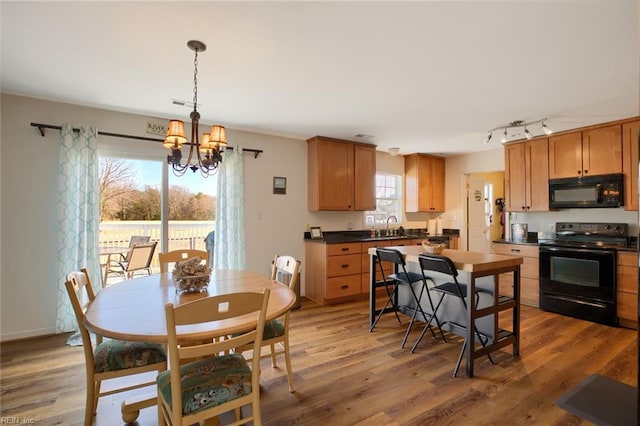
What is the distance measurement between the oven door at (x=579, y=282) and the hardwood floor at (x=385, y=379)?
0.28m

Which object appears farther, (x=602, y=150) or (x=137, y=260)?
(x=602, y=150)

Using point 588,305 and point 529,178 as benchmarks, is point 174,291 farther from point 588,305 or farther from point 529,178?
point 529,178

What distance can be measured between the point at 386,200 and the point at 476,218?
1773 mm

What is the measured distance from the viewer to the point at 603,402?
86cm

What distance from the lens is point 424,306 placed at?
3.24m

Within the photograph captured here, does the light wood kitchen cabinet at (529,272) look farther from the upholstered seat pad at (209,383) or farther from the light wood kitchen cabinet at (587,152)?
the upholstered seat pad at (209,383)

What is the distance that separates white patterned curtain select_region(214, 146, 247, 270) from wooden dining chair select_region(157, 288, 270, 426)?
2.40 m

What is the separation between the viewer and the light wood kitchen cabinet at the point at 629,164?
3500 millimetres

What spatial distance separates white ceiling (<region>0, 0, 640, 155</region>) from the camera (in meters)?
1.75

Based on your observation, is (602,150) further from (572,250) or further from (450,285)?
(450,285)

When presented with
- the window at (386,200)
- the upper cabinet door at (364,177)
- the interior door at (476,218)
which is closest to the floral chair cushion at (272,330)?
the upper cabinet door at (364,177)

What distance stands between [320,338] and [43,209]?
10.1 feet

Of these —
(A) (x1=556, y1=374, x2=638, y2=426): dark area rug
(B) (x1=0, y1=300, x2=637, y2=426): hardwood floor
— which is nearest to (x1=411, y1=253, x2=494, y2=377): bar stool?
(B) (x1=0, y1=300, x2=637, y2=426): hardwood floor

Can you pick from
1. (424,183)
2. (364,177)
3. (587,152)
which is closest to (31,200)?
(364,177)
